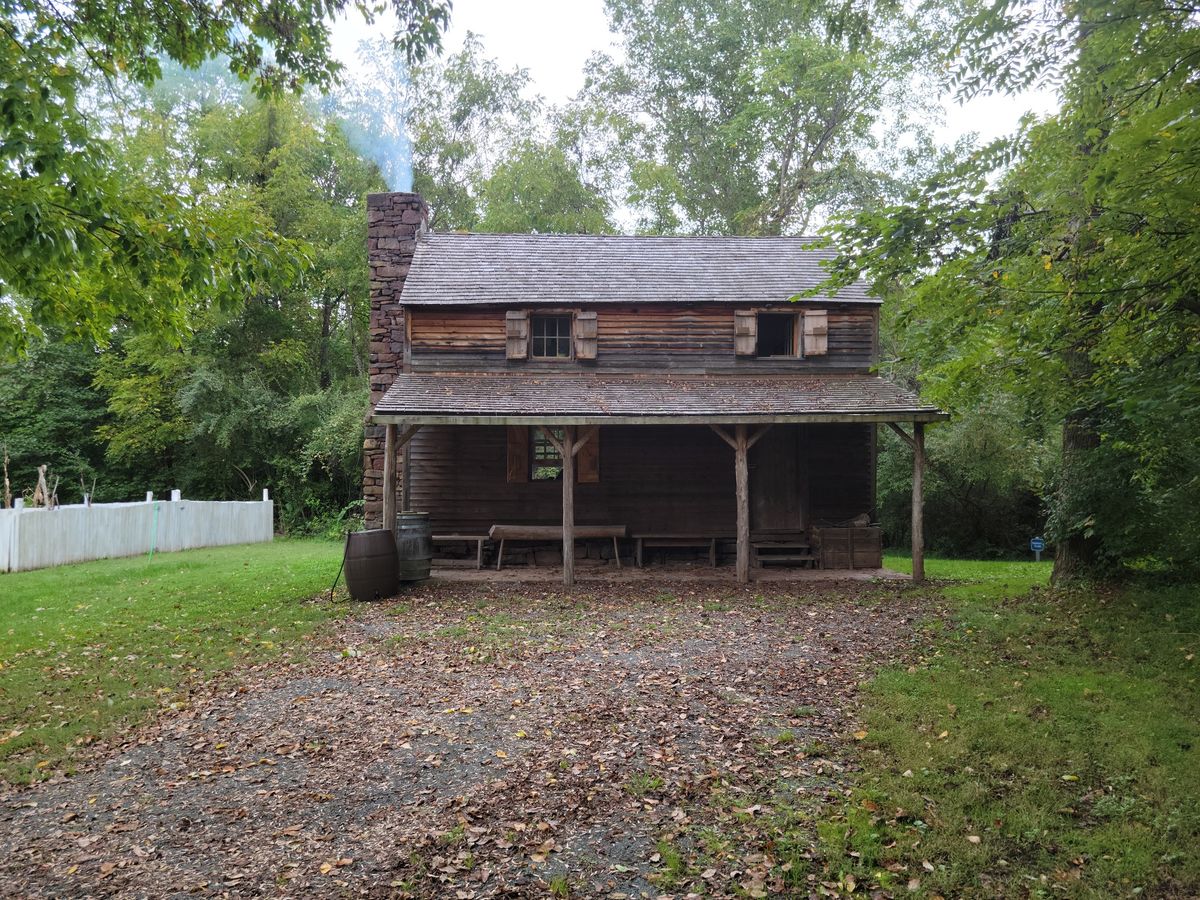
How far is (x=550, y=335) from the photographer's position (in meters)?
15.4

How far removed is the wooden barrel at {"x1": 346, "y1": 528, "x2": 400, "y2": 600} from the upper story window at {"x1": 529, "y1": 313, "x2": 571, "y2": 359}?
5212mm

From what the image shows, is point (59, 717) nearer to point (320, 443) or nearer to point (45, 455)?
point (320, 443)

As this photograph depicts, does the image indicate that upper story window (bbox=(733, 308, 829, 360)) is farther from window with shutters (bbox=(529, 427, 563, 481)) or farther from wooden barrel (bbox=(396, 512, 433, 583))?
wooden barrel (bbox=(396, 512, 433, 583))

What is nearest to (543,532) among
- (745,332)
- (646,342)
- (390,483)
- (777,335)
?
(390,483)

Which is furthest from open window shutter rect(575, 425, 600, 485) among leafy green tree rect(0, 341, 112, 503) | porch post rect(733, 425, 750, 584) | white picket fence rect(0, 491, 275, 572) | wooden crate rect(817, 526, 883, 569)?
leafy green tree rect(0, 341, 112, 503)

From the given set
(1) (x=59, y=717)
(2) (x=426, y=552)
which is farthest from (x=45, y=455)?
(1) (x=59, y=717)

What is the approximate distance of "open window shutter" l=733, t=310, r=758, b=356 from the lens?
15.1 m

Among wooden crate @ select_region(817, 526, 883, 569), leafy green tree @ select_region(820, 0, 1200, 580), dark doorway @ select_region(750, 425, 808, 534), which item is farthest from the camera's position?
dark doorway @ select_region(750, 425, 808, 534)

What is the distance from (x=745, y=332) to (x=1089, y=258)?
8.13 m

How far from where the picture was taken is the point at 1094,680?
6730 millimetres

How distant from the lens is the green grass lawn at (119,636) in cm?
614

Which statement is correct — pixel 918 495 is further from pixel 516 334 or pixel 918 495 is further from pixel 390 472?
pixel 390 472

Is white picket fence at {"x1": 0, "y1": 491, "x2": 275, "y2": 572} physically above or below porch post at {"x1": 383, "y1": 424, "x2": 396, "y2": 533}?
below

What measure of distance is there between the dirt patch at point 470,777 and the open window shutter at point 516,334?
7.24 m
